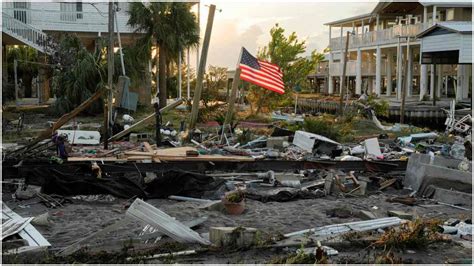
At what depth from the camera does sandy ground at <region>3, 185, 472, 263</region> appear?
6.93 m

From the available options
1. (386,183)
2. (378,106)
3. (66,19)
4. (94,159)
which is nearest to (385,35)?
(378,106)

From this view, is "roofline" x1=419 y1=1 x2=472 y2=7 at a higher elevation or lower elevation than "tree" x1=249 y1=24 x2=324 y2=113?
higher

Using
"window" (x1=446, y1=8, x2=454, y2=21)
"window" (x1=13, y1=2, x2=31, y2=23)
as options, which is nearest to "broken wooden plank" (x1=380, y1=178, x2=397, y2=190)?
"window" (x1=13, y1=2, x2=31, y2=23)

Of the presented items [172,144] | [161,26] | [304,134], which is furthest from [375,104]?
[172,144]

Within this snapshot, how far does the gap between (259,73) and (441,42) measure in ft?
69.9

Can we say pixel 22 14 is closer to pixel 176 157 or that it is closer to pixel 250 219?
pixel 176 157

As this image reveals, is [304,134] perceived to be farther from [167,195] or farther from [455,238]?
[455,238]

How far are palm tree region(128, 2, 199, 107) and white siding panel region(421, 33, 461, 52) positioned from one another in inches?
634

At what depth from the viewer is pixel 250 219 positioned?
30.0 feet

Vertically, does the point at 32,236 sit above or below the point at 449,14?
below

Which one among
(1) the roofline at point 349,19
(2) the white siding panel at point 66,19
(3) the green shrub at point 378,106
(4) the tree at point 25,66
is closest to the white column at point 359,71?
(1) the roofline at point 349,19

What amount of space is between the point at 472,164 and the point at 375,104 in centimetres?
1948

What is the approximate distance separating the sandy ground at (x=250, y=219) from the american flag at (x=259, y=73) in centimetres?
760

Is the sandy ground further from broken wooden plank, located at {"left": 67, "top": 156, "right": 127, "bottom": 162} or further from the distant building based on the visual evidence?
the distant building
